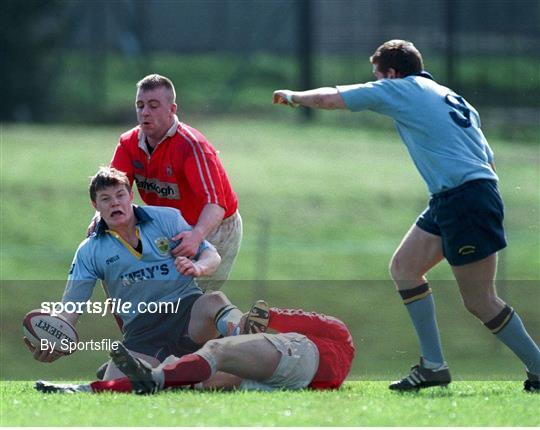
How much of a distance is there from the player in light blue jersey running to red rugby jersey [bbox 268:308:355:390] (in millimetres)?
316

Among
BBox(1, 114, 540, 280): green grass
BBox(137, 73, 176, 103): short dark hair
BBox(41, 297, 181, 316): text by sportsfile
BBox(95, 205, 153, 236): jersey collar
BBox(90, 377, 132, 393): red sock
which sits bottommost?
BBox(1, 114, 540, 280): green grass

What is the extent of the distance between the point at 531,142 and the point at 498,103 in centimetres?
112

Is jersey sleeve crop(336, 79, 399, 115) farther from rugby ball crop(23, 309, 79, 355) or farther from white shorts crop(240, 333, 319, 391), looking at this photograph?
rugby ball crop(23, 309, 79, 355)

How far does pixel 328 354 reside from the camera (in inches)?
301

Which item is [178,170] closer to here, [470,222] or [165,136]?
[165,136]

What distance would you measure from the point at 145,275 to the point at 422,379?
1.52 meters

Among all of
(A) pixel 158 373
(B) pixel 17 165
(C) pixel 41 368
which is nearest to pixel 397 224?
(B) pixel 17 165

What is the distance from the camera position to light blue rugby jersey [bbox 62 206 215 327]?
7.67 m

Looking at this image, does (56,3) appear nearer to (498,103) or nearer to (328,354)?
(498,103)

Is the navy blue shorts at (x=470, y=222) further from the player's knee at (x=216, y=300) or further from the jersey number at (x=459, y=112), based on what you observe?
the player's knee at (x=216, y=300)

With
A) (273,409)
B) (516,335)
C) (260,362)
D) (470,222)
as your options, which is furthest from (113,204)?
(516,335)

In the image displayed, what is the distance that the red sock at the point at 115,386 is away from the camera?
730 centimetres

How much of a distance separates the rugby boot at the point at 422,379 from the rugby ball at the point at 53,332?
5.55 ft

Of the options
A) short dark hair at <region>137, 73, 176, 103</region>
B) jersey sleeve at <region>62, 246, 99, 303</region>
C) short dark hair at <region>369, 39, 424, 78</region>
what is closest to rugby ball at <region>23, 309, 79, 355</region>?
jersey sleeve at <region>62, 246, 99, 303</region>
